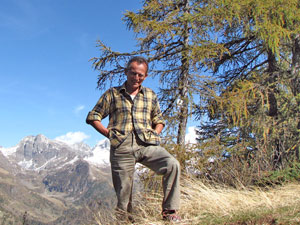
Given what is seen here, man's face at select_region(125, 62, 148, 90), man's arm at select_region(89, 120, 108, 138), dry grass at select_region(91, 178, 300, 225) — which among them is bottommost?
dry grass at select_region(91, 178, 300, 225)

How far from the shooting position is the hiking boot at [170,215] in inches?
138

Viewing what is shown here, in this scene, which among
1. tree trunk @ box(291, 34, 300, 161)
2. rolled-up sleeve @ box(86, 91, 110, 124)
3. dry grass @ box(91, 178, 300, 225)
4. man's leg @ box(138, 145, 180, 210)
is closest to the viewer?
dry grass @ box(91, 178, 300, 225)

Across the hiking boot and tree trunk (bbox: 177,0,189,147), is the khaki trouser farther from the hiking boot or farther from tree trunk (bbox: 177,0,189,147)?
tree trunk (bbox: 177,0,189,147)

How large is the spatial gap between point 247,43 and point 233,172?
5.40 meters

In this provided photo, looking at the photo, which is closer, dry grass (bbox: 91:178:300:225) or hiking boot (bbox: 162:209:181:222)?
dry grass (bbox: 91:178:300:225)

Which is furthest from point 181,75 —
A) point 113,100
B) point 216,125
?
point 113,100

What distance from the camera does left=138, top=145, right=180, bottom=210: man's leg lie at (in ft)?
11.5

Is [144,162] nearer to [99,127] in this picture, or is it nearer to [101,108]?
[99,127]

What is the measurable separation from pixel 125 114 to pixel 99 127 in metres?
0.37

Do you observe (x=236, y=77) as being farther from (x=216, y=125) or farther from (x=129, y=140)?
(x=129, y=140)

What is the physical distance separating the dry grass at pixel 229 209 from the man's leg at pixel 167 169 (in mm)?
310

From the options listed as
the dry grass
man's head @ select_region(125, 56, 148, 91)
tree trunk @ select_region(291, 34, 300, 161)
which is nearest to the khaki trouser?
the dry grass

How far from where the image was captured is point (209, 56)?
8453mm

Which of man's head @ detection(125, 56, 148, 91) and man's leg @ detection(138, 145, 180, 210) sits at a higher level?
man's head @ detection(125, 56, 148, 91)
